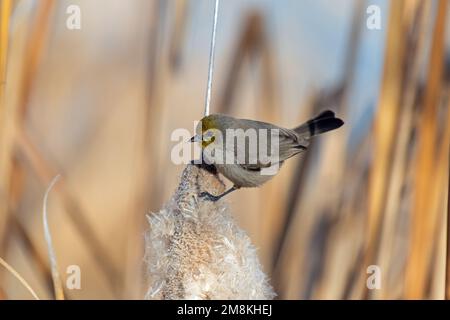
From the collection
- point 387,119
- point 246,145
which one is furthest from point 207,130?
point 387,119

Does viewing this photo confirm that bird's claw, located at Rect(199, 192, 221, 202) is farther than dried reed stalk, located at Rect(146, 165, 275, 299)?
Yes

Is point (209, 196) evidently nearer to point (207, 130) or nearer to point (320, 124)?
point (207, 130)

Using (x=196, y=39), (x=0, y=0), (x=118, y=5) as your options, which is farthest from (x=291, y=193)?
(x=0, y=0)

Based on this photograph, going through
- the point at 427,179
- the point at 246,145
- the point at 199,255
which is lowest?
the point at 199,255

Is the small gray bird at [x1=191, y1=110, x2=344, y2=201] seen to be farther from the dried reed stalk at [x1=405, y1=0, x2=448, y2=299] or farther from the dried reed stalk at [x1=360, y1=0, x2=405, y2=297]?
the dried reed stalk at [x1=405, y1=0, x2=448, y2=299]

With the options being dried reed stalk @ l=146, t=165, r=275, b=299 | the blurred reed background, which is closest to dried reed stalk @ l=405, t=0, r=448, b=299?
the blurred reed background

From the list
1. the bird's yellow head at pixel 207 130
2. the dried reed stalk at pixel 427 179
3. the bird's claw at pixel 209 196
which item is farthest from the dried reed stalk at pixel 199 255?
the dried reed stalk at pixel 427 179

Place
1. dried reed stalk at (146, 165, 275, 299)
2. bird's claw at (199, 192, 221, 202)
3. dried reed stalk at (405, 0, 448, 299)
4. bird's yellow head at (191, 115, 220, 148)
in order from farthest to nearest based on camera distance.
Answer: dried reed stalk at (405, 0, 448, 299)
bird's yellow head at (191, 115, 220, 148)
bird's claw at (199, 192, 221, 202)
dried reed stalk at (146, 165, 275, 299)
